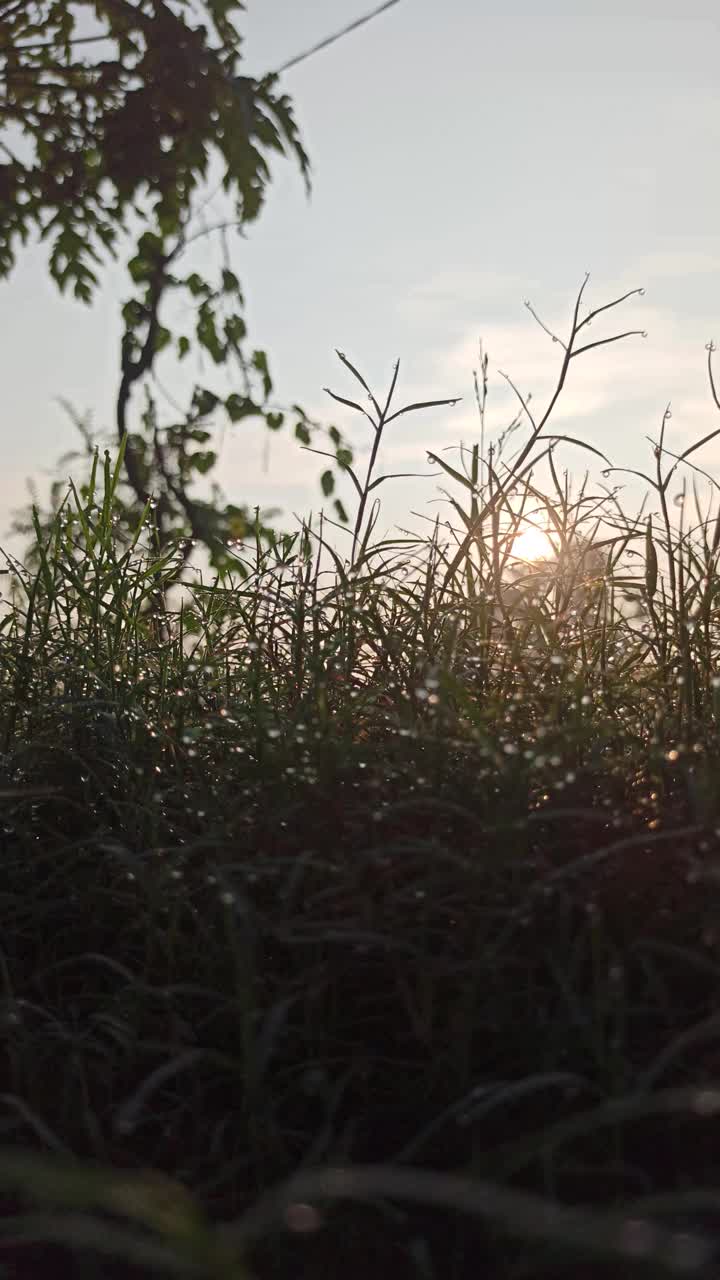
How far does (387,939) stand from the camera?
1225 millimetres

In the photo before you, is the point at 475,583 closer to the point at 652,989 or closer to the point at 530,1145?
the point at 652,989

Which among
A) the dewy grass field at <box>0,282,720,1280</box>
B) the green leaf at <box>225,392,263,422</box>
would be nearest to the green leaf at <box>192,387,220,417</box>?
the green leaf at <box>225,392,263,422</box>

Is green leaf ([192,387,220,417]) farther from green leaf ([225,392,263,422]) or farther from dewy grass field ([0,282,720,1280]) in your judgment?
dewy grass field ([0,282,720,1280])

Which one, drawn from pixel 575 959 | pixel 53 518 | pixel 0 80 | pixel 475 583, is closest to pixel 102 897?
pixel 575 959

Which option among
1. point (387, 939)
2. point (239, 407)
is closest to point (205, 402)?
point (239, 407)

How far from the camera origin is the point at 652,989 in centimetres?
123

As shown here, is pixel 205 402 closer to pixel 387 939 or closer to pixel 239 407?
pixel 239 407

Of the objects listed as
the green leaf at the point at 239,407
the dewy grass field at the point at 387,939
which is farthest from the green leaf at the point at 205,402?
the dewy grass field at the point at 387,939

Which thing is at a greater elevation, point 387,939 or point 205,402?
point 205,402

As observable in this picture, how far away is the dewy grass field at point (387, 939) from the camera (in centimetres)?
102

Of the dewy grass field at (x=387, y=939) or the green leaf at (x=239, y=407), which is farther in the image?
the green leaf at (x=239, y=407)

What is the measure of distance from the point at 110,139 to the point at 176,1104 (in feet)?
14.0

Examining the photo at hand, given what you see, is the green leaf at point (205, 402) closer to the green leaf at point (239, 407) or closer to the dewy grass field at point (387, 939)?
the green leaf at point (239, 407)

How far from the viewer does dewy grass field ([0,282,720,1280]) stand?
1.02 metres
